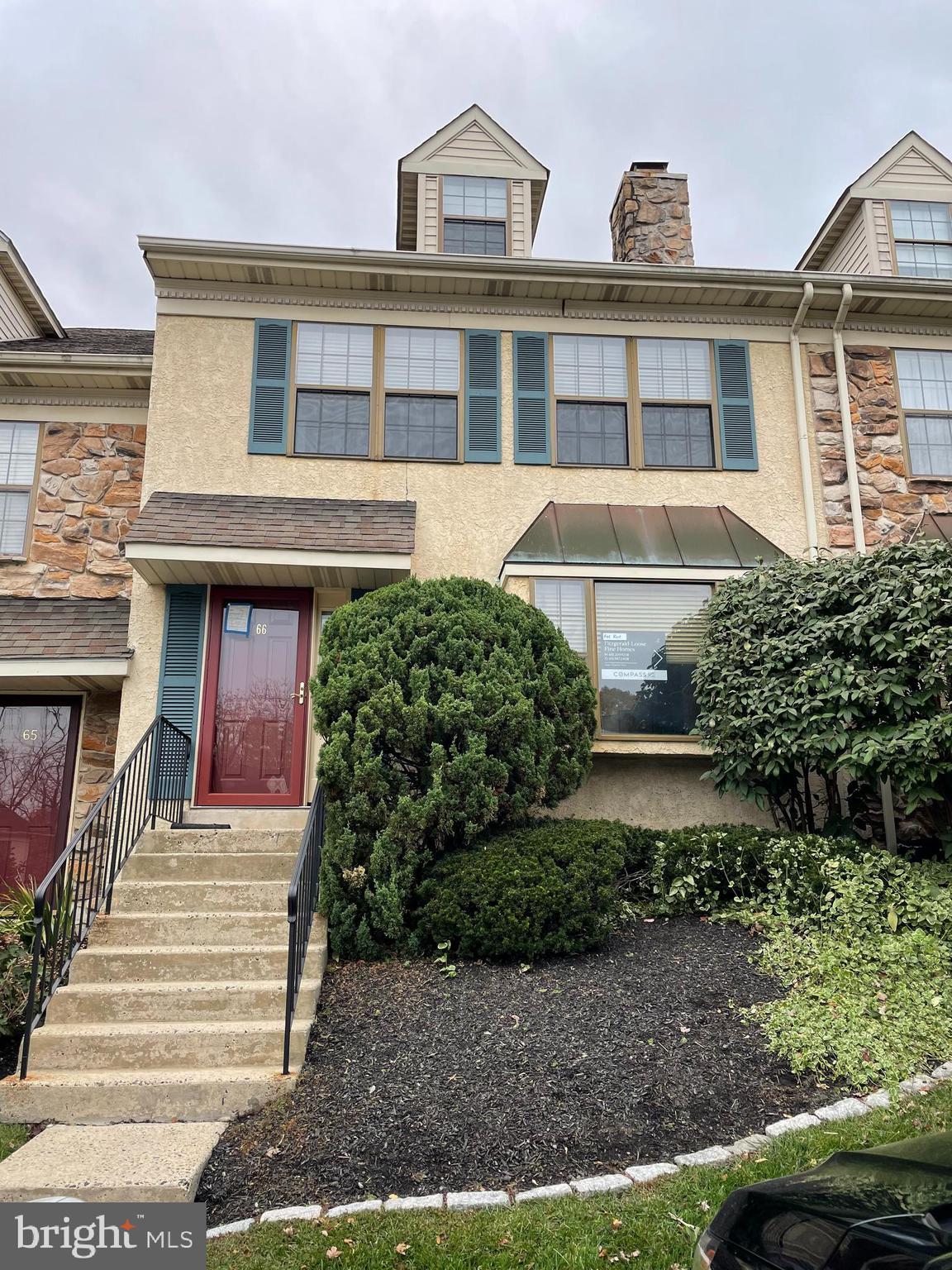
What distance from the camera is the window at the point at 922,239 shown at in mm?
9836

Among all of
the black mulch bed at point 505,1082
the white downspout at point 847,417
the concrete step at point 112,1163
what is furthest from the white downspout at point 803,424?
the concrete step at point 112,1163

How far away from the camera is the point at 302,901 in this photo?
17.3ft

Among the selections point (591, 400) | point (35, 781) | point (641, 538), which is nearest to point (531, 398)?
Result: point (591, 400)

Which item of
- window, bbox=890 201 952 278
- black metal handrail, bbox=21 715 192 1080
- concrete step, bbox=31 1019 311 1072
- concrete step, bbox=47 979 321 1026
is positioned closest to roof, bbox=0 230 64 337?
black metal handrail, bbox=21 715 192 1080

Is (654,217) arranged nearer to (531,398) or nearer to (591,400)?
(591,400)

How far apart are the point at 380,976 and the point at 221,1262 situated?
7.54ft

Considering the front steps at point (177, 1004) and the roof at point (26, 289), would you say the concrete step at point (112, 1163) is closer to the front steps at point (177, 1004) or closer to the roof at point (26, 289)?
the front steps at point (177, 1004)

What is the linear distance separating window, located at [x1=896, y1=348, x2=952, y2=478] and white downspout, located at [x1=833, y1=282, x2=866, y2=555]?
25.4 inches

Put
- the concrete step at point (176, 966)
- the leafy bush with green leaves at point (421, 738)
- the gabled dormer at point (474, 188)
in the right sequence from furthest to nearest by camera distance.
Result: 1. the gabled dormer at point (474, 188)
2. the leafy bush with green leaves at point (421, 738)
3. the concrete step at point (176, 966)

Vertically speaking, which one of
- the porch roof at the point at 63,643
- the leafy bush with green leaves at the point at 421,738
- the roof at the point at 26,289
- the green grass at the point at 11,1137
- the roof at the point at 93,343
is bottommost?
the green grass at the point at 11,1137

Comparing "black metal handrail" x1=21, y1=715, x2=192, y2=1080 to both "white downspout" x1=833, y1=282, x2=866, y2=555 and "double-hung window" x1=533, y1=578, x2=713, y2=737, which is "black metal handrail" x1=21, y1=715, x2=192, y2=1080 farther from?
"white downspout" x1=833, y1=282, x2=866, y2=555

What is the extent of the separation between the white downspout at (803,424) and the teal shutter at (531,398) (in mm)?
2650

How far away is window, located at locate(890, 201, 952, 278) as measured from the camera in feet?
32.3

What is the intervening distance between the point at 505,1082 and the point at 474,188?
9383 millimetres
